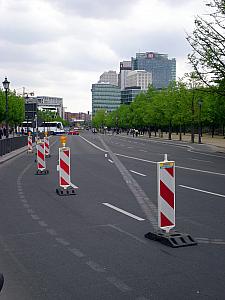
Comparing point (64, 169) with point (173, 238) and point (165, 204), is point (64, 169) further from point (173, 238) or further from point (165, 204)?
point (173, 238)

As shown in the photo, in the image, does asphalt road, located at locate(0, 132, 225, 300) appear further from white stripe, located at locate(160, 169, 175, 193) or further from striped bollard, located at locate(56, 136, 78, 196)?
white stripe, located at locate(160, 169, 175, 193)

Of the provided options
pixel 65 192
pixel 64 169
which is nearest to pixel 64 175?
pixel 64 169

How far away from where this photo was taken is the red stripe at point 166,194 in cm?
783

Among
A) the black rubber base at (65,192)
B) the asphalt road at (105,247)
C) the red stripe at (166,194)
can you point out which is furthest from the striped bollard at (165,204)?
the black rubber base at (65,192)

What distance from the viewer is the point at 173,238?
757cm

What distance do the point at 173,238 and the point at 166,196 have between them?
0.74 meters

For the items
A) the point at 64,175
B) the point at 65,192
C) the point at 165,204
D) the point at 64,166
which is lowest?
the point at 65,192

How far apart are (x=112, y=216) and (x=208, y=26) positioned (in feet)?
85.1

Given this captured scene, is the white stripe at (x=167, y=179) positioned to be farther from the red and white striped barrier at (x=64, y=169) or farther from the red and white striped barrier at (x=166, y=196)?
the red and white striped barrier at (x=64, y=169)

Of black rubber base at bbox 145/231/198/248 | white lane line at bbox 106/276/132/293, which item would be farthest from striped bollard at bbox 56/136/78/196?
white lane line at bbox 106/276/132/293

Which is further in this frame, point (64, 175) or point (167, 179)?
point (64, 175)

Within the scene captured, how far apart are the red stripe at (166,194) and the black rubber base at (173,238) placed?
0.51m

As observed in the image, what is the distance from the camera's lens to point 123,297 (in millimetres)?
5199

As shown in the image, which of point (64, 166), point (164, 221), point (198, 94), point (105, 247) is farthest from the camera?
point (198, 94)
